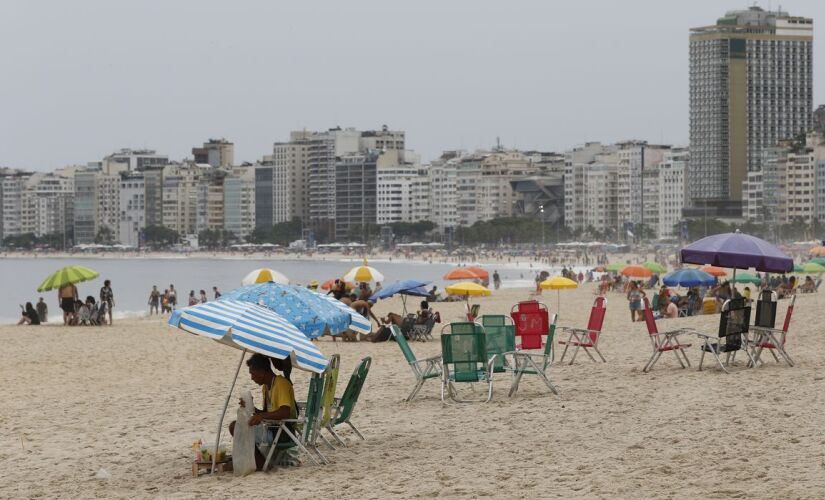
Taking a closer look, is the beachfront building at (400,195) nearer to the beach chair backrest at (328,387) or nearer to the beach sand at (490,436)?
the beach sand at (490,436)

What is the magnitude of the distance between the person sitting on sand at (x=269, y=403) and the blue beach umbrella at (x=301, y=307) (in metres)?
0.63

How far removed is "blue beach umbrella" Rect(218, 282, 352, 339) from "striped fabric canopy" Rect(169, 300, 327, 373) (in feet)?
2.74

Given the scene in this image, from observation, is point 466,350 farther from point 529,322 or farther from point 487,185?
point 487,185

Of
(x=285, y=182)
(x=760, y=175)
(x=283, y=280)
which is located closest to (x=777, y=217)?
(x=760, y=175)

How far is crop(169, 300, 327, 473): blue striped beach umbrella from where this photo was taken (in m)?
8.70

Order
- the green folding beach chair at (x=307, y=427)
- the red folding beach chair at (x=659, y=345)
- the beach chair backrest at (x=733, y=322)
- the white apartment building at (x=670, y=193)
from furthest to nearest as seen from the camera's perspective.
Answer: the white apartment building at (x=670, y=193), the red folding beach chair at (x=659, y=345), the beach chair backrest at (x=733, y=322), the green folding beach chair at (x=307, y=427)

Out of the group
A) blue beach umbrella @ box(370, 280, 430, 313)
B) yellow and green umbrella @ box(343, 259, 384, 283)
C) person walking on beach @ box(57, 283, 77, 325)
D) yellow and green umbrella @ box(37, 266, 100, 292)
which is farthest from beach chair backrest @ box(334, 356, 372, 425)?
person walking on beach @ box(57, 283, 77, 325)

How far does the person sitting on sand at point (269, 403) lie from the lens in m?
9.17

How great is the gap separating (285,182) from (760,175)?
2700 inches

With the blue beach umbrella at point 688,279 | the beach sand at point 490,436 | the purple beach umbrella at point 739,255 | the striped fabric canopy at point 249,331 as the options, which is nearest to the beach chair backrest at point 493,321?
the beach sand at point 490,436

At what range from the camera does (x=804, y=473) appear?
8.12 meters

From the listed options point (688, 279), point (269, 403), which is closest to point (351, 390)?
point (269, 403)

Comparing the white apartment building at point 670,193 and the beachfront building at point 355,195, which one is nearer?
the white apartment building at point 670,193

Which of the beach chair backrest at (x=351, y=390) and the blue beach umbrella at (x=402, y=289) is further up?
the blue beach umbrella at (x=402, y=289)
